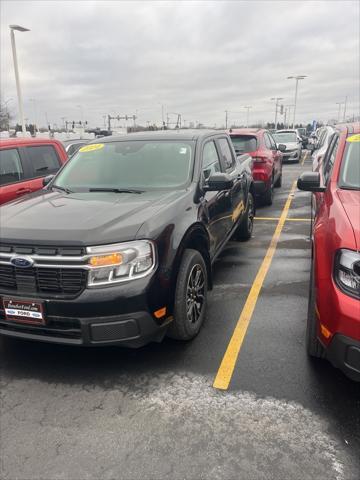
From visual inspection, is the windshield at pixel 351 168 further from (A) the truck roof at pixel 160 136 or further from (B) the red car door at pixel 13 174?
(B) the red car door at pixel 13 174

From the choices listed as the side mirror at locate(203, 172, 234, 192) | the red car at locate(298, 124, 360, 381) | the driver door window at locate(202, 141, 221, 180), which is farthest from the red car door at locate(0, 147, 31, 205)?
the red car at locate(298, 124, 360, 381)

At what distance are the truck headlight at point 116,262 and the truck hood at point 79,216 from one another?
63 mm

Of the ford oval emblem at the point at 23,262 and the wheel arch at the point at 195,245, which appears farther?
the wheel arch at the point at 195,245

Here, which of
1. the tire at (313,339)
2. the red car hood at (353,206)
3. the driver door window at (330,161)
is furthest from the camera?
the driver door window at (330,161)

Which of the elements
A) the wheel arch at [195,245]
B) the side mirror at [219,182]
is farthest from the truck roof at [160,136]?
the wheel arch at [195,245]

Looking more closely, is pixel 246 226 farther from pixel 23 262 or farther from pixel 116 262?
pixel 23 262

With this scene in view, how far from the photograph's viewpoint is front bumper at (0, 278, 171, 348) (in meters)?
2.84

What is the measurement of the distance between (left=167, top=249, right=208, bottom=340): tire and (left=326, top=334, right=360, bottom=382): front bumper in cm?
124

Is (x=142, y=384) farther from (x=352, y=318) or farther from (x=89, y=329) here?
(x=352, y=318)

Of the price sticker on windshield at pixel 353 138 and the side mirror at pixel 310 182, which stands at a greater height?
the price sticker on windshield at pixel 353 138

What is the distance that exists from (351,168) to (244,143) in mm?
5795

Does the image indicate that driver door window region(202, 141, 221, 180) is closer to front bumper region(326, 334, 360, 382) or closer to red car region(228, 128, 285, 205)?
front bumper region(326, 334, 360, 382)

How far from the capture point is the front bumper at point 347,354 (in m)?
2.40

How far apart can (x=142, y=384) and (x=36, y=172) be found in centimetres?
432
